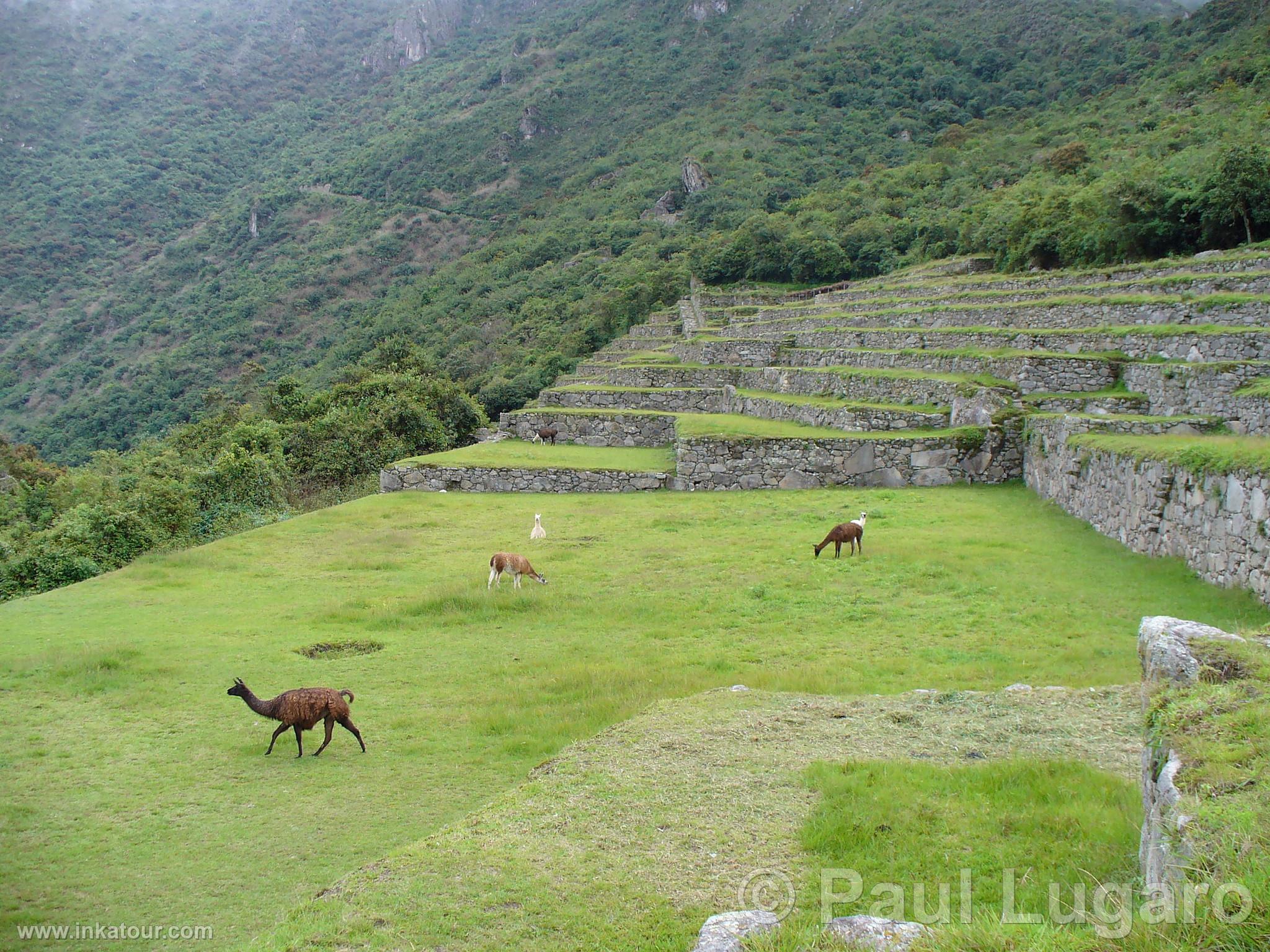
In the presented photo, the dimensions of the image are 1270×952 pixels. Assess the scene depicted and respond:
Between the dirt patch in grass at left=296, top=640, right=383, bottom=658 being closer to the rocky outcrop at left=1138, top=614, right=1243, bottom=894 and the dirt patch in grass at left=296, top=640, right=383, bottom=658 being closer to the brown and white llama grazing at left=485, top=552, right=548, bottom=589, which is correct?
the brown and white llama grazing at left=485, top=552, right=548, bottom=589

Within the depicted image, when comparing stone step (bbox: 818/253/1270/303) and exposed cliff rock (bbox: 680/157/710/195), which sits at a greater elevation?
exposed cliff rock (bbox: 680/157/710/195)

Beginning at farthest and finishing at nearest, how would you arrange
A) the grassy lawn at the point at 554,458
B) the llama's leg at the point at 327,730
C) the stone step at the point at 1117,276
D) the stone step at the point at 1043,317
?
the grassy lawn at the point at 554,458 → the stone step at the point at 1117,276 → the stone step at the point at 1043,317 → the llama's leg at the point at 327,730

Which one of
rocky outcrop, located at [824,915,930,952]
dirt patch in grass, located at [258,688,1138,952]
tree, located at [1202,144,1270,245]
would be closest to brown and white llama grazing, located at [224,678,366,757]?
dirt patch in grass, located at [258,688,1138,952]

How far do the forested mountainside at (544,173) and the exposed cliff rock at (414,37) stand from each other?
1.65 meters

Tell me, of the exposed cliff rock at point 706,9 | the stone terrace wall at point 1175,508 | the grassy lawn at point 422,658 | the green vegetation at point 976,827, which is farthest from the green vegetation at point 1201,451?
the exposed cliff rock at point 706,9

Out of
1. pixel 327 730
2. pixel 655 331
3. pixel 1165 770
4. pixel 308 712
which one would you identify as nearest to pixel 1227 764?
pixel 1165 770

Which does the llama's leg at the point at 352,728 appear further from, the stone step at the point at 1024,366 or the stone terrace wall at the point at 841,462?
the stone step at the point at 1024,366

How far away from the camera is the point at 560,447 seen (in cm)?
2378

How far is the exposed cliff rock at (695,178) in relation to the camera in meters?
87.6

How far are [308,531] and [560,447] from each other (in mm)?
9154

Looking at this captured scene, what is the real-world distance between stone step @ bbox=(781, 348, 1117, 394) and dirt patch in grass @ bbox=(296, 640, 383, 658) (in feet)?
46.4

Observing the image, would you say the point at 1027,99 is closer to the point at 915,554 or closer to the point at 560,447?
the point at 560,447

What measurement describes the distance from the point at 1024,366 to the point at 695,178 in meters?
76.9

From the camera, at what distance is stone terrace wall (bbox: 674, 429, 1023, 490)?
54.8 feet
